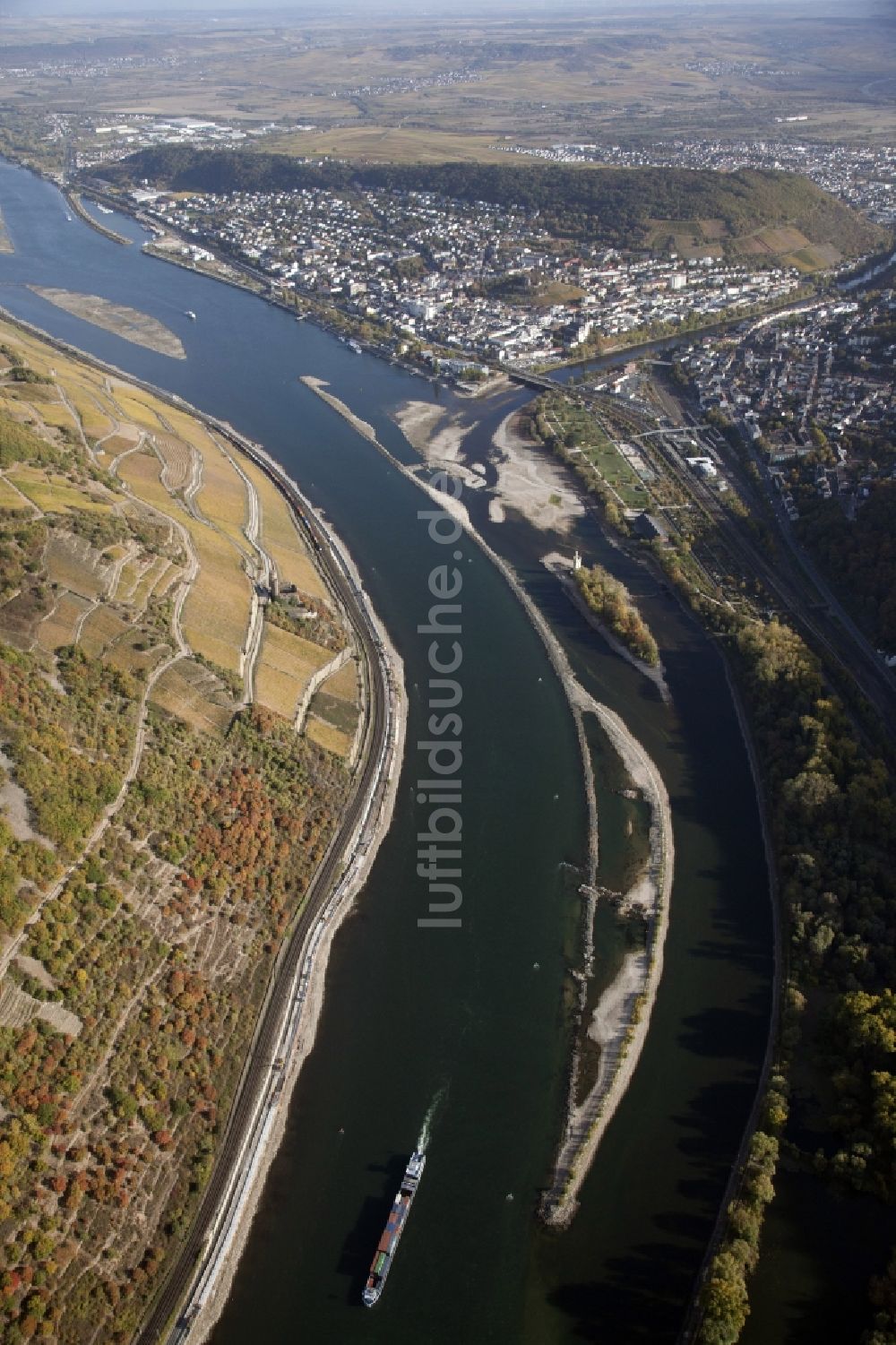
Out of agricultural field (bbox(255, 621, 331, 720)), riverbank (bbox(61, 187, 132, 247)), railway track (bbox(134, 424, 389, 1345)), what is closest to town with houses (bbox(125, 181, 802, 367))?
riverbank (bbox(61, 187, 132, 247))

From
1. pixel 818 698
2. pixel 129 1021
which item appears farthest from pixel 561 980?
pixel 818 698

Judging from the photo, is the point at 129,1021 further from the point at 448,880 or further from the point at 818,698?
the point at 818,698

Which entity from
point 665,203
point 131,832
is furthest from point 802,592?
point 665,203

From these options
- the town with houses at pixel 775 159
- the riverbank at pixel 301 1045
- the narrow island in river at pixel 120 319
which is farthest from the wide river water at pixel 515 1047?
the town with houses at pixel 775 159

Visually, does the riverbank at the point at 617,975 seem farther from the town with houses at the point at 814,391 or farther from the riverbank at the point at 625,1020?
the town with houses at the point at 814,391

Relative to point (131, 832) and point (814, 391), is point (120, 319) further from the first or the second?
point (131, 832)

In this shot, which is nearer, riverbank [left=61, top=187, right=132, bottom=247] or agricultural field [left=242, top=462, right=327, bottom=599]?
agricultural field [left=242, top=462, right=327, bottom=599]

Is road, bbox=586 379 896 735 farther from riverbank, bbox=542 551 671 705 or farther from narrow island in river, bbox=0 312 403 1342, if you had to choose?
narrow island in river, bbox=0 312 403 1342
